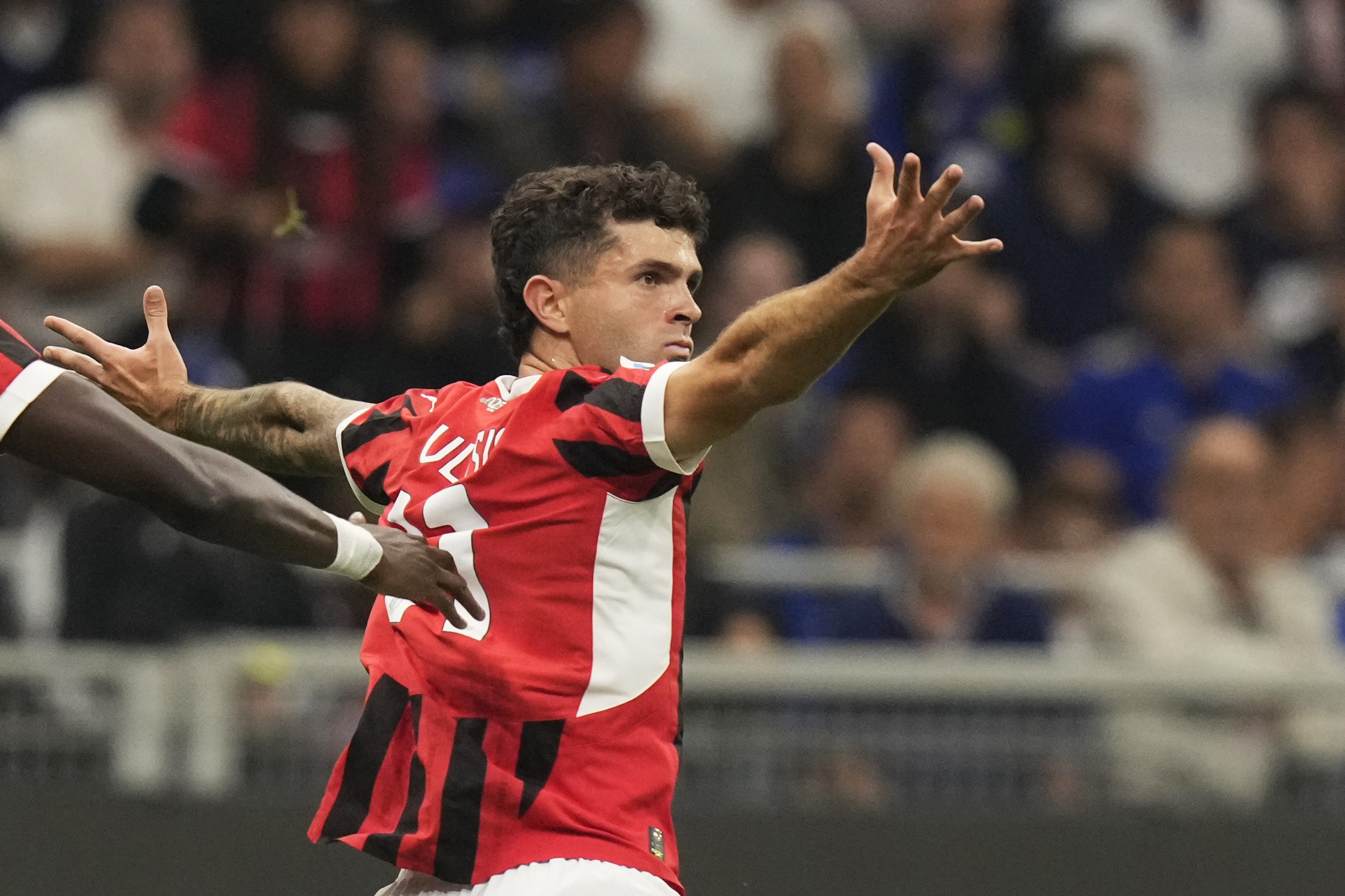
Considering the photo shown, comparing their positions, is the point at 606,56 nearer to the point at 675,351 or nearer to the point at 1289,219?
the point at 1289,219


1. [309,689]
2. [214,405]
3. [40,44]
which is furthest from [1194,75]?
[214,405]

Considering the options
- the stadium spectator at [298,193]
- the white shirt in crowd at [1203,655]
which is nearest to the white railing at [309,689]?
the white shirt in crowd at [1203,655]

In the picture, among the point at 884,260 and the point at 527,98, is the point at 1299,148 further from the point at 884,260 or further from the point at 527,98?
the point at 884,260

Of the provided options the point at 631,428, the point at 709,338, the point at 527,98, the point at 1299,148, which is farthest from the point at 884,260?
the point at 1299,148

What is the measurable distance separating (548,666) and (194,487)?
72 centimetres

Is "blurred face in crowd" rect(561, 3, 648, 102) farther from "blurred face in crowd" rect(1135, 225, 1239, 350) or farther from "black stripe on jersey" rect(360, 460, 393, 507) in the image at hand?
"black stripe on jersey" rect(360, 460, 393, 507)

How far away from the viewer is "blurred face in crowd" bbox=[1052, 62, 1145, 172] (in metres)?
9.28

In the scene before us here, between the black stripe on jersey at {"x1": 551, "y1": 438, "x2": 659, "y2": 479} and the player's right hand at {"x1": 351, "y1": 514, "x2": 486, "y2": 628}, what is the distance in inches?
11.9

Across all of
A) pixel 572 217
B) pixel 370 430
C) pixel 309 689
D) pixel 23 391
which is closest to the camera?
pixel 23 391

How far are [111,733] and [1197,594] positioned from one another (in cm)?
375

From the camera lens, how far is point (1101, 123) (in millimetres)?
9281

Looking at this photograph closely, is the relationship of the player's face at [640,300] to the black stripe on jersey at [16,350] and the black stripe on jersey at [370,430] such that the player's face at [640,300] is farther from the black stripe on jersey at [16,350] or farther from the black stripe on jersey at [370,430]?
the black stripe on jersey at [16,350]

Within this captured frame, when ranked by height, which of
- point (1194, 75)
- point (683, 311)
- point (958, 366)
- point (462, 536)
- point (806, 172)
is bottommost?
point (462, 536)

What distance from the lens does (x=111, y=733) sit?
6.44 m
